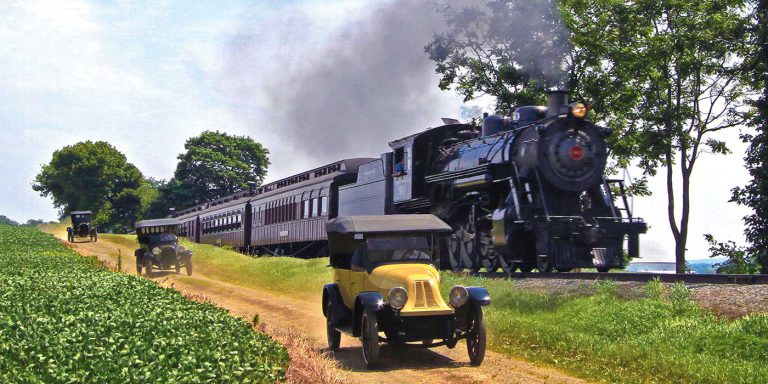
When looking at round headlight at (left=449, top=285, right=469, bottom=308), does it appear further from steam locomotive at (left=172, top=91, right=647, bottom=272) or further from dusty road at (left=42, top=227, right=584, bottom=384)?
steam locomotive at (left=172, top=91, right=647, bottom=272)

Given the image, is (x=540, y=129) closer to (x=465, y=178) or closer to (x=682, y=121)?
(x=465, y=178)

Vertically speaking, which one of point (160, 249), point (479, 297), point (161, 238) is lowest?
point (479, 297)

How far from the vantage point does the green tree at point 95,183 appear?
9744cm

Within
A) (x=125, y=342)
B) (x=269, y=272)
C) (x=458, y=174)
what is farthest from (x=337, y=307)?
(x=269, y=272)

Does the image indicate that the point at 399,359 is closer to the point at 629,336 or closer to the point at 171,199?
the point at 629,336

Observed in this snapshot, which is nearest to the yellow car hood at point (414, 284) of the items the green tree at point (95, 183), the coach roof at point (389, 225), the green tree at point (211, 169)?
the coach roof at point (389, 225)

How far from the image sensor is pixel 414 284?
443 inches

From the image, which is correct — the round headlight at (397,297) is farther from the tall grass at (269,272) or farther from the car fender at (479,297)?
the tall grass at (269,272)

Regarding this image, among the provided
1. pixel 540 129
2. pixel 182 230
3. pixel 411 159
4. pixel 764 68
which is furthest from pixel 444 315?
pixel 182 230

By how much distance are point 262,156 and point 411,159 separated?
78.3 metres

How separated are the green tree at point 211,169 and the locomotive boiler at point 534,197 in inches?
2901

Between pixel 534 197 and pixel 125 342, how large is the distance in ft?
45.5

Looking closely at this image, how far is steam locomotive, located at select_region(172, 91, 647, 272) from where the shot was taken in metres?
20.0

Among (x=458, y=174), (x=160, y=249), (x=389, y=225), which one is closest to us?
(x=389, y=225)
